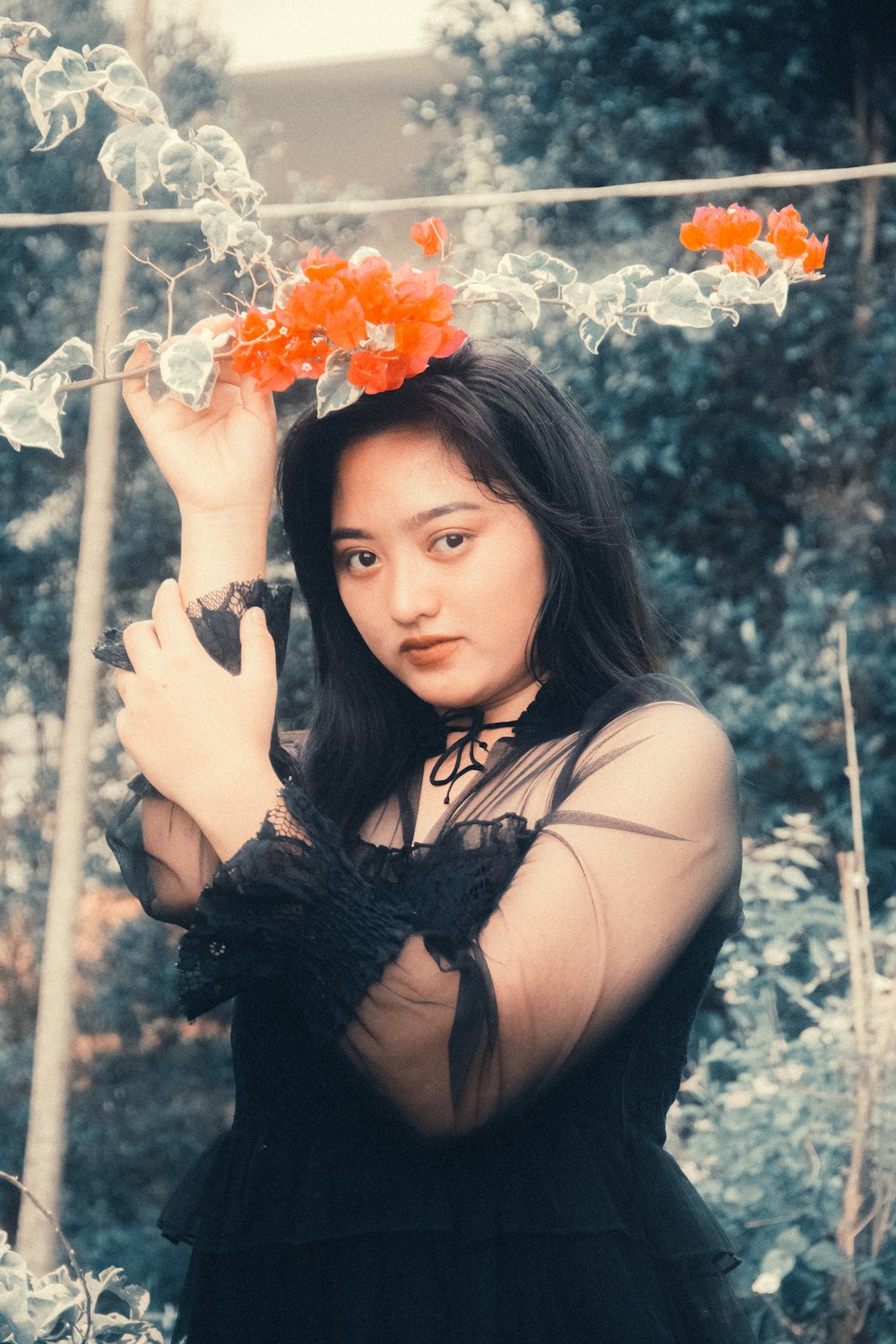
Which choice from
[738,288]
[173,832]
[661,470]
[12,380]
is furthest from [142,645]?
[661,470]

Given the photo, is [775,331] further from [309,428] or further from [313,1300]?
[313,1300]

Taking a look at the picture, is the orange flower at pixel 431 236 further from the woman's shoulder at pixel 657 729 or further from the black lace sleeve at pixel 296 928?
the black lace sleeve at pixel 296 928

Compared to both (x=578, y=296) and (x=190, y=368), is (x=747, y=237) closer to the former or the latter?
(x=578, y=296)

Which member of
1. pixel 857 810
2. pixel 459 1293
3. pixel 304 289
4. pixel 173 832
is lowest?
pixel 459 1293

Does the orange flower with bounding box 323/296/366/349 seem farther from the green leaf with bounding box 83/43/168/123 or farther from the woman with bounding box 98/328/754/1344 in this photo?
the green leaf with bounding box 83/43/168/123

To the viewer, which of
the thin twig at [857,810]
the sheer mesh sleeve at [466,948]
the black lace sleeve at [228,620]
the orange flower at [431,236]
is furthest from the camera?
the thin twig at [857,810]

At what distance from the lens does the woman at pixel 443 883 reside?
3.24ft

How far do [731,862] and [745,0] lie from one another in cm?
216

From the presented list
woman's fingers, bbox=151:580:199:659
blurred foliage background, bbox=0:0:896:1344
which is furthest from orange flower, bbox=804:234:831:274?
blurred foliage background, bbox=0:0:896:1344

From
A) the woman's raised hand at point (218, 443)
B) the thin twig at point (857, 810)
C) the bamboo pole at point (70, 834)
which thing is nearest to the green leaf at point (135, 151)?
the woman's raised hand at point (218, 443)

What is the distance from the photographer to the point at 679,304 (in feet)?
4.38

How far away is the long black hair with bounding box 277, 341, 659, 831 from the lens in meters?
1.27

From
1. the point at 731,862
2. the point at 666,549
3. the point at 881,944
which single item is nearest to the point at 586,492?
the point at 731,862

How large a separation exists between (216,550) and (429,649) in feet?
0.76
